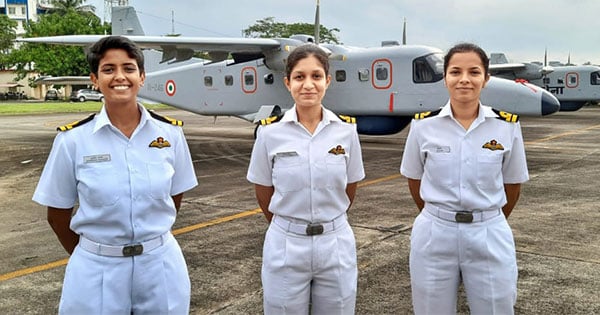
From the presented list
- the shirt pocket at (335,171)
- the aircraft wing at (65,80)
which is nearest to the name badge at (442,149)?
the shirt pocket at (335,171)

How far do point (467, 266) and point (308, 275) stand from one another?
0.79 metres

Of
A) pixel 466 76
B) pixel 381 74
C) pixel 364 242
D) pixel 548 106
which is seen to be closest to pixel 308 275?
pixel 466 76

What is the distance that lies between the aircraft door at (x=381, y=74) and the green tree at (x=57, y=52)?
40.0 metres

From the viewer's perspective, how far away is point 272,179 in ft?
9.32

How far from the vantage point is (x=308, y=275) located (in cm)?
263

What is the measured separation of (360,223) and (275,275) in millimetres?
3990

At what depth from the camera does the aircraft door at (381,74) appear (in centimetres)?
1409

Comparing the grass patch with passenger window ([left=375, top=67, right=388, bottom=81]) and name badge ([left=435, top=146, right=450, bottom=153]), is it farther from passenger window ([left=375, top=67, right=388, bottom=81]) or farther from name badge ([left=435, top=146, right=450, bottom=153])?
name badge ([left=435, top=146, right=450, bottom=153])

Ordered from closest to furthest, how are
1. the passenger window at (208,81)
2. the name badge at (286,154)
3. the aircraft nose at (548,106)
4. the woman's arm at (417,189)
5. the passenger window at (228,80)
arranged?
the name badge at (286,154)
the woman's arm at (417,189)
the aircraft nose at (548,106)
the passenger window at (228,80)
the passenger window at (208,81)

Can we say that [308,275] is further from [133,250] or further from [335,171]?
[133,250]

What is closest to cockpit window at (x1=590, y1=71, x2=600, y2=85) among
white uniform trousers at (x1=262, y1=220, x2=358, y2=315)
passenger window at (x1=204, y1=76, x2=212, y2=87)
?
passenger window at (x1=204, y1=76, x2=212, y2=87)

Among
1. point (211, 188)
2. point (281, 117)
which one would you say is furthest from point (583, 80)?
point (281, 117)

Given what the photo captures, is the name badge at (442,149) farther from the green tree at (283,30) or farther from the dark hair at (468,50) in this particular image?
the green tree at (283,30)

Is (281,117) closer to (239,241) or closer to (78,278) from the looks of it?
(78,278)
